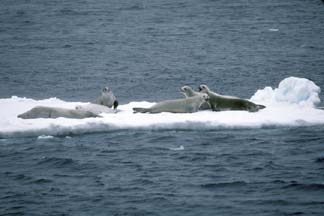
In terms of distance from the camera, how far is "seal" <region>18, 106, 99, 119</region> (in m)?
16.2

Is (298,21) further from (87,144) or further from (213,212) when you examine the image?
(213,212)

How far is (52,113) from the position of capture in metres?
16.4

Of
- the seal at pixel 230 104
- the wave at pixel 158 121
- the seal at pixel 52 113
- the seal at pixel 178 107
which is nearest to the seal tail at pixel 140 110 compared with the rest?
the seal at pixel 178 107

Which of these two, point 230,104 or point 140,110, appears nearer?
point 140,110

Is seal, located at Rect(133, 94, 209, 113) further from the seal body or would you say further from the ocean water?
the seal body

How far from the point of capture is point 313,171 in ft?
43.0

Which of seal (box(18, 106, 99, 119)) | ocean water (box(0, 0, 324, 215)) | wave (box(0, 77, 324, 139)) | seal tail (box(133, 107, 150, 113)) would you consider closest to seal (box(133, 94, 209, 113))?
seal tail (box(133, 107, 150, 113))

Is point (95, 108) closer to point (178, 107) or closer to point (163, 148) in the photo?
point (178, 107)

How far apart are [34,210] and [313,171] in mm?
5099

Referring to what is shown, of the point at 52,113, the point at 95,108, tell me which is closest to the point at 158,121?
the point at 95,108

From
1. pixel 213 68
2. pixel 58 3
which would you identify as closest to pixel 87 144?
pixel 213 68

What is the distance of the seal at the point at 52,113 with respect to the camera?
640 inches

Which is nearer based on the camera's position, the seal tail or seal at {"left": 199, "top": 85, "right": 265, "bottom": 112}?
the seal tail

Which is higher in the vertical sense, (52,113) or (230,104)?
(230,104)
